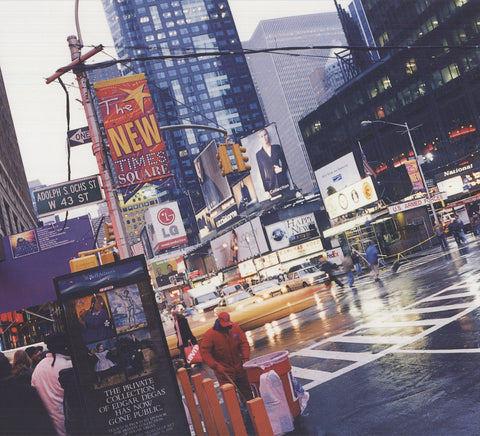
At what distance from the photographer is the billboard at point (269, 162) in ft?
204

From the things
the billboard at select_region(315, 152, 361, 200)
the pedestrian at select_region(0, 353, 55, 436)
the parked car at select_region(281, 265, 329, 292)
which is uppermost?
the billboard at select_region(315, 152, 361, 200)

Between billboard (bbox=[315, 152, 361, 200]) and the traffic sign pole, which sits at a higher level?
billboard (bbox=[315, 152, 361, 200])

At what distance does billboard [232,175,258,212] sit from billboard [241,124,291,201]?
2.09 metres

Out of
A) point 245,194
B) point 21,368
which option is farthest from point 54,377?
point 245,194

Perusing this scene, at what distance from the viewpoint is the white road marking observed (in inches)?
324

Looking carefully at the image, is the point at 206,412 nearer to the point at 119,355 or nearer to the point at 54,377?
the point at 119,355

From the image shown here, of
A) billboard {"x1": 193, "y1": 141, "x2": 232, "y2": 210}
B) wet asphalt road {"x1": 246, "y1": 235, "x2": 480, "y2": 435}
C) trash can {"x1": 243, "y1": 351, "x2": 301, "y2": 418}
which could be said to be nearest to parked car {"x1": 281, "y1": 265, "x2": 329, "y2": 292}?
wet asphalt road {"x1": 246, "y1": 235, "x2": 480, "y2": 435}

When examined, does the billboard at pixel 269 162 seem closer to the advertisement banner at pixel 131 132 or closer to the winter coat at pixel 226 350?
the advertisement banner at pixel 131 132

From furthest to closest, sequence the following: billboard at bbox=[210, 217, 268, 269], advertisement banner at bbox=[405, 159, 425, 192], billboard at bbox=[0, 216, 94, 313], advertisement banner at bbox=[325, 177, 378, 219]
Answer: billboard at bbox=[210, 217, 268, 269], advertisement banner at bbox=[325, 177, 378, 219], advertisement banner at bbox=[405, 159, 425, 192], billboard at bbox=[0, 216, 94, 313]

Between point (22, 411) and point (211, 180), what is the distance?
2608 inches

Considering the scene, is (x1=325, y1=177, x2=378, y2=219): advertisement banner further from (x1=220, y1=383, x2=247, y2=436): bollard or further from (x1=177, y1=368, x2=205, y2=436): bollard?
(x1=220, y1=383, x2=247, y2=436): bollard

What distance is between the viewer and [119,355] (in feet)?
20.9

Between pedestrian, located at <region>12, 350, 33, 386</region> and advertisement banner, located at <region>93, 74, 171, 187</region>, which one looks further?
advertisement banner, located at <region>93, 74, 171, 187</region>

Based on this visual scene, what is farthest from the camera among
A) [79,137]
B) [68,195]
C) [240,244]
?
[240,244]
